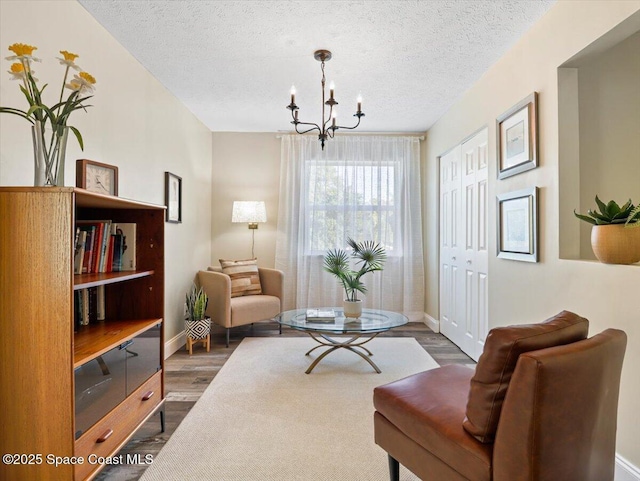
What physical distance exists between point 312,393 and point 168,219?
2.09 meters

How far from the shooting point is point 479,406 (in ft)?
3.94

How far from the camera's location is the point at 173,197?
11.8 ft

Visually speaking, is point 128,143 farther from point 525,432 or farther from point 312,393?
point 525,432

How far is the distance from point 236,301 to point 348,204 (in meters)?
1.91

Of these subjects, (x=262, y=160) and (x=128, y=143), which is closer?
(x=128, y=143)

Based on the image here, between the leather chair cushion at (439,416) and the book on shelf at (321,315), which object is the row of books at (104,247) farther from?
the book on shelf at (321,315)

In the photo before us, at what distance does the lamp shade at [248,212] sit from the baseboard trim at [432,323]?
2446 millimetres

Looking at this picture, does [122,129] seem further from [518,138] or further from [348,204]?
[518,138]

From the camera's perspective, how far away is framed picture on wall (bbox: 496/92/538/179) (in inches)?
91.9

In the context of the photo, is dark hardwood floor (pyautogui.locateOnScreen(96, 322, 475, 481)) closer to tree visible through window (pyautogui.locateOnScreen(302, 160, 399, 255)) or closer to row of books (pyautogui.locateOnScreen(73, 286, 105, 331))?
row of books (pyautogui.locateOnScreen(73, 286, 105, 331))

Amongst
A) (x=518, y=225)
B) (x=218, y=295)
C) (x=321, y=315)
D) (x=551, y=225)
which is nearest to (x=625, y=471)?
(x=551, y=225)

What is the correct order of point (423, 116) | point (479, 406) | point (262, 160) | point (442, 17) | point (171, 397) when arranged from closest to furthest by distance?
point (479, 406) < point (442, 17) < point (171, 397) < point (423, 116) < point (262, 160)

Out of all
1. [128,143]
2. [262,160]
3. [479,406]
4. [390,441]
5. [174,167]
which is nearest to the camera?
[479,406]

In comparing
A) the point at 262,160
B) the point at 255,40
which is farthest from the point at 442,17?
the point at 262,160
